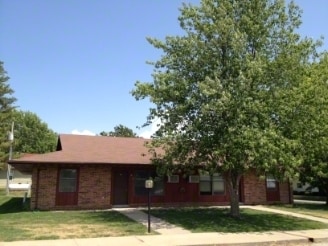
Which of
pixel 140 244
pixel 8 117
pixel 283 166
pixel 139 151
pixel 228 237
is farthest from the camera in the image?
pixel 8 117

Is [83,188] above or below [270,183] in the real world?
below

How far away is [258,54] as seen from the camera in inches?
659

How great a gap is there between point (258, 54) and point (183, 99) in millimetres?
3787

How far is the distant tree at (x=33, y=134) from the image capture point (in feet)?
227

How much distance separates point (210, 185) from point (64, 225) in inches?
455

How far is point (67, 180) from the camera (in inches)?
828

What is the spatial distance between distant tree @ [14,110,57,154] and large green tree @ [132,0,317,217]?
5580 cm

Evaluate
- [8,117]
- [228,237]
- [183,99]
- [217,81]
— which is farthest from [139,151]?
[8,117]

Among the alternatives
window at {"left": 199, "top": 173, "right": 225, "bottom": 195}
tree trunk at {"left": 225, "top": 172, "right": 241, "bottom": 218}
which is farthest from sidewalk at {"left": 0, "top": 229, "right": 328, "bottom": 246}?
window at {"left": 199, "top": 173, "right": 225, "bottom": 195}

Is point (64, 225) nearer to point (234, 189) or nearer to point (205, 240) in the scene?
point (205, 240)

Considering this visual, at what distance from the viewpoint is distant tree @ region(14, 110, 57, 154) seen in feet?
227

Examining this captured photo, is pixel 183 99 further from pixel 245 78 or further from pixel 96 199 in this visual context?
pixel 96 199

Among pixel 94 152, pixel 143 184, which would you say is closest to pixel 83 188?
pixel 94 152

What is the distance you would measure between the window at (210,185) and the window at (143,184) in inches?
105
